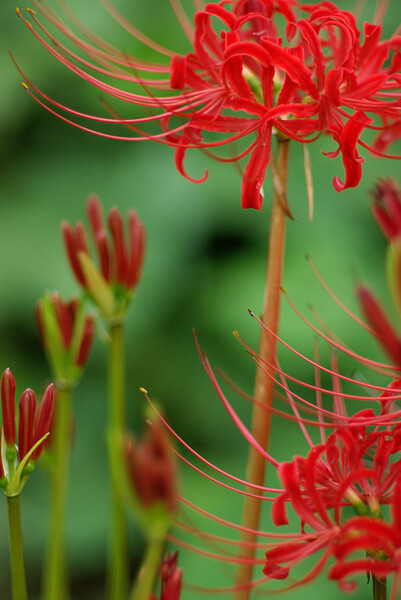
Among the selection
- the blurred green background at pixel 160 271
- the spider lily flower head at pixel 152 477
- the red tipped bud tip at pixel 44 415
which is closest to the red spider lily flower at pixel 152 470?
the spider lily flower head at pixel 152 477

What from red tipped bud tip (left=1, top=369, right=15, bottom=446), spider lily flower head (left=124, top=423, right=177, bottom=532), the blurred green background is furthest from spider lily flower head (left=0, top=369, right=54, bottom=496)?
the blurred green background

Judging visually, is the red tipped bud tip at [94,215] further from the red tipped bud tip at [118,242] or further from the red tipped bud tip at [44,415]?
the red tipped bud tip at [44,415]

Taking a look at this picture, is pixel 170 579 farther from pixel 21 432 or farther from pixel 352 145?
pixel 352 145

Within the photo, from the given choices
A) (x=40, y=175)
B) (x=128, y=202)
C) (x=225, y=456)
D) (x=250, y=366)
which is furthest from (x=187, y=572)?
(x=40, y=175)

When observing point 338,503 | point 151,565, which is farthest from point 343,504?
point 151,565

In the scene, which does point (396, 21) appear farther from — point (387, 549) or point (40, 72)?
point (387, 549)

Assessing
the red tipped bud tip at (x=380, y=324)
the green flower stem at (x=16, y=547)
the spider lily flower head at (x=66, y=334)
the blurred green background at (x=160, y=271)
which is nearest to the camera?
the red tipped bud tip at (x=380, y=324)

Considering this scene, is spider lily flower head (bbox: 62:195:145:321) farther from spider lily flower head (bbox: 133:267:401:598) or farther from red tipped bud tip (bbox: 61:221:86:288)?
spider lily flower head (bbox: 133:267:401:598)
